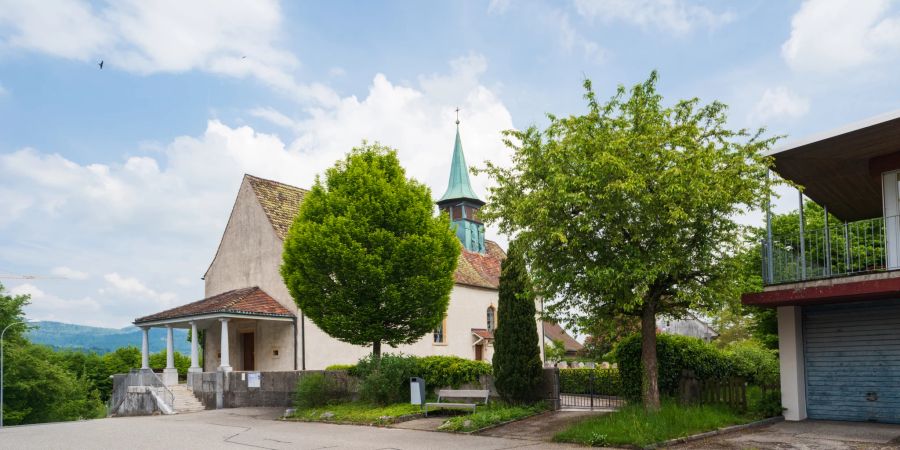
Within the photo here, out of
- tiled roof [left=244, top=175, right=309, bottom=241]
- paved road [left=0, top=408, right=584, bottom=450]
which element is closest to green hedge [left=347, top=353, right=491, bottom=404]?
paved road [left=0, top=408, right=584, bottom=450]

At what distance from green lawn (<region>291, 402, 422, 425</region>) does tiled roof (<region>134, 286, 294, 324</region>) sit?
7601 mm

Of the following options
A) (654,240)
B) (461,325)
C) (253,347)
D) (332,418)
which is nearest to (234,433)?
(332,418)

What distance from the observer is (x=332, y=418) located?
19.5 m

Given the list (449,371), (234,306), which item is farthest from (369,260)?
(234,306)

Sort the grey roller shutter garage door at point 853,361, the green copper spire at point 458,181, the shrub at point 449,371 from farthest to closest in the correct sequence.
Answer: the green copper spire at point 458,181
the shrub at point 449,371
the grey roller shutter garage door at point 853,361

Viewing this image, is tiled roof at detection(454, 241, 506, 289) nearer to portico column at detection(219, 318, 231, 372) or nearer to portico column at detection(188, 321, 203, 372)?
portico column at detection(219, 318, 231, 372)

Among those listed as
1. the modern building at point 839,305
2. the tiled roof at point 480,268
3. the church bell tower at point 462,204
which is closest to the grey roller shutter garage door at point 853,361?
the modern building at point 839,305

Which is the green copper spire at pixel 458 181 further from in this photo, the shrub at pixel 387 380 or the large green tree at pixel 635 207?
the large green tree at pixel 635 207

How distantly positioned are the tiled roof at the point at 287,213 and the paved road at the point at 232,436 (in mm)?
10312

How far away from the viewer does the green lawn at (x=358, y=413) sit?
18.6 meters

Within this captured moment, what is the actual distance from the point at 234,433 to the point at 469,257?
85.6 ft

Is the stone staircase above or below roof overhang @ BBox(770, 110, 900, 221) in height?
below

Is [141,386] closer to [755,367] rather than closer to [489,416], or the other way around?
[489,416]

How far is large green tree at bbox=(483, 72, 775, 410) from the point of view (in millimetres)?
13703
